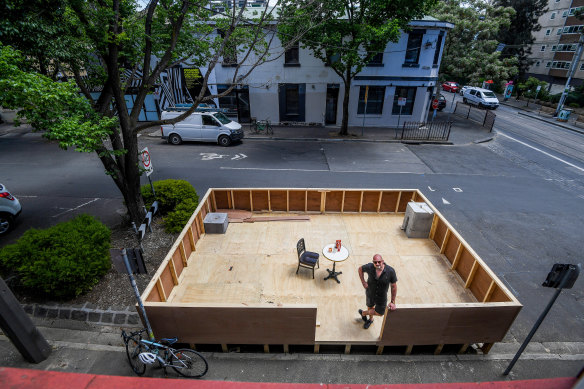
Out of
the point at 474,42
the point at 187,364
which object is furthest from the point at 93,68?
the point at 474,42

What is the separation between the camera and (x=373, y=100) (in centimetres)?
2441

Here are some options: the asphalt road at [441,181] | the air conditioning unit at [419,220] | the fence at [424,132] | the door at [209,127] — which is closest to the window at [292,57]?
the asphalt road at [441,181]

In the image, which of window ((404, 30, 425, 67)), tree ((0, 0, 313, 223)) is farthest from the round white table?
window ((404, 30, 425, 67))

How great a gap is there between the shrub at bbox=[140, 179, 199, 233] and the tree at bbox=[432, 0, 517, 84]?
3293 cm

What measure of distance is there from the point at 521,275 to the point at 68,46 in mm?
14424

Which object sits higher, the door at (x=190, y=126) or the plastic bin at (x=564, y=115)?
the door at (x=190, y=126)

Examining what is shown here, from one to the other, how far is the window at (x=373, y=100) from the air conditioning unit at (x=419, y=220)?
56.9 ft

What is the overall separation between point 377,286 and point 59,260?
7334 mm

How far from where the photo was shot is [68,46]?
24.7ft

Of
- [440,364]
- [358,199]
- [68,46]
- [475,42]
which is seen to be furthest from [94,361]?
[475,42]

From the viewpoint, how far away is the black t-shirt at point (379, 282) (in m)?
5.69

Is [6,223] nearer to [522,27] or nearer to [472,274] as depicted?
[472,274]

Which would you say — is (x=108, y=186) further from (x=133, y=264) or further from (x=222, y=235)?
(x=133, y=264)

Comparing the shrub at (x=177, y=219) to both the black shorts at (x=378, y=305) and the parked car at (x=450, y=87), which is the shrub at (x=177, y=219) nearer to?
the black shorts at (x=378, y=305)
